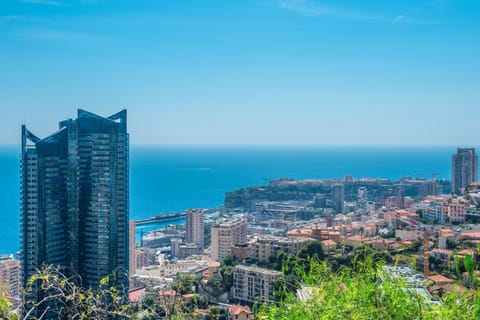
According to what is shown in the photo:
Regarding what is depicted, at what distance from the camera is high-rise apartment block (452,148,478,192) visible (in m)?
20.2

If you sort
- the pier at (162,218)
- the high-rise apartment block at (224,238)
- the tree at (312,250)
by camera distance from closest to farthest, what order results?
the tree at (312,250)
the high-rise apartment block at (224,238)
the pier at (162,218)

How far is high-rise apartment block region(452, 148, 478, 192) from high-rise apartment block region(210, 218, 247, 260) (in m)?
11.2

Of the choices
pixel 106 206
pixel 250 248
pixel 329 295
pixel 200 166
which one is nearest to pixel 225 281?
pixel 250 248

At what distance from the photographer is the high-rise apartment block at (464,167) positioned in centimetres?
2020

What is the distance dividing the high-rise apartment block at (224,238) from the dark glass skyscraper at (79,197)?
15.7ft

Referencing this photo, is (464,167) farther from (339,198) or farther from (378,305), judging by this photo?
(378,305)

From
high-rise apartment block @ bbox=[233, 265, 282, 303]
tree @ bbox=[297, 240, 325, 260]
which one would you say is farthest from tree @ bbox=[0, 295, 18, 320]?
tree @ bbox=[297, 240, 325, 260]

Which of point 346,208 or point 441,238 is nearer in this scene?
point 441,238

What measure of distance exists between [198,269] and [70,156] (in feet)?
14.5

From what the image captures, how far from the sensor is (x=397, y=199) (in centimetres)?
2041

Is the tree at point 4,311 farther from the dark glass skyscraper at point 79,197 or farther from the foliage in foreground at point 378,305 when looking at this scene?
the dark glass skyscraper at point 79,197

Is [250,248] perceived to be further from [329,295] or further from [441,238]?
[329,295]

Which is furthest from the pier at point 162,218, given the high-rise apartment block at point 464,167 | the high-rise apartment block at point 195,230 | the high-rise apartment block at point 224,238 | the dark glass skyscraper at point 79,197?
the dark glass skyscraper at point 79,197

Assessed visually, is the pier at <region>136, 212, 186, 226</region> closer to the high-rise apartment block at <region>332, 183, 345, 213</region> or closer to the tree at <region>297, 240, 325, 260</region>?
the high-rise apartment block at <region>332, 183, 345, 213</region>
